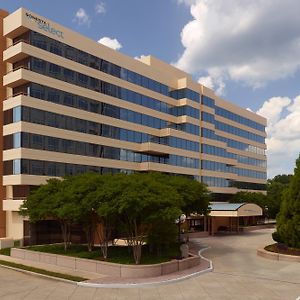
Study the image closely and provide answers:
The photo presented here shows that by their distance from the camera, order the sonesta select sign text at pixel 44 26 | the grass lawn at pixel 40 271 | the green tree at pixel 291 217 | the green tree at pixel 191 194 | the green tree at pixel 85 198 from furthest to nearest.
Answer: the sonesta select sign text at pixel 44 26 < the green tree at pixel 191 194 < the green tree at pixel 291 217 < the green tree at pixel 85 198 < the grass lawn at pixel 40 271

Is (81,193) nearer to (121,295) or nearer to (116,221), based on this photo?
(116,221)

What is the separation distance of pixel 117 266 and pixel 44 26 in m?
32.4

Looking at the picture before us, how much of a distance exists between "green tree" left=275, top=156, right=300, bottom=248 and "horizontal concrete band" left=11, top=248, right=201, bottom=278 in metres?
9.27

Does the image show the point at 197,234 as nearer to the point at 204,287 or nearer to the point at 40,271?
the point at 40,271

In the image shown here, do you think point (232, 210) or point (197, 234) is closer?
point (197, 234)

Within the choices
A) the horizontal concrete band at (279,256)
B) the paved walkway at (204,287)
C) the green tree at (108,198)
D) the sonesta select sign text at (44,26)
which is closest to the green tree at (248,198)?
the horizontal concrete band at (279,256)

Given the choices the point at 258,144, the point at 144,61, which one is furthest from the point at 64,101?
the point at 258,144

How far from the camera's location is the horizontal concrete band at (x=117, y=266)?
2700 cm

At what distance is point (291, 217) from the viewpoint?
38281 millimetres

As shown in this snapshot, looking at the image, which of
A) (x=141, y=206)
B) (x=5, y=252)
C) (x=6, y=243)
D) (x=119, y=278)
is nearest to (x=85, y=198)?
(x=141, y=206)

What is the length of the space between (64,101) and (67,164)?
7.55m

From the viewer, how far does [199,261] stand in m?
33.1

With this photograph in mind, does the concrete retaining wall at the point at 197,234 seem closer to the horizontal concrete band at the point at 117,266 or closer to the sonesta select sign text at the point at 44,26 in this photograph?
the horizontal concrete band at the point at 117,266

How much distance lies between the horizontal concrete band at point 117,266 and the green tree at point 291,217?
9.27 metres
